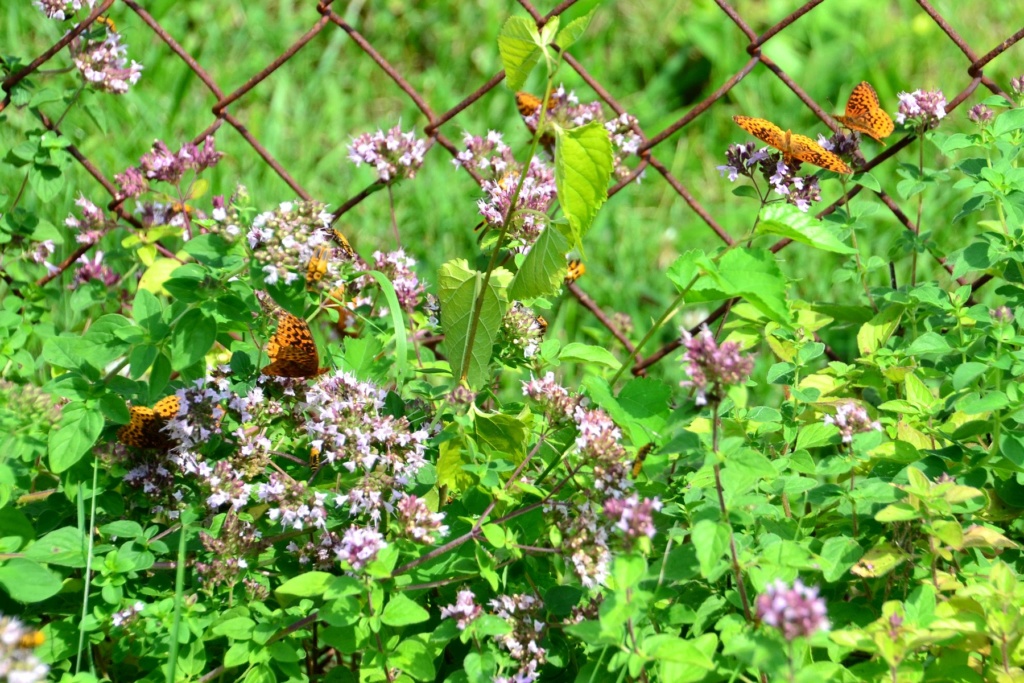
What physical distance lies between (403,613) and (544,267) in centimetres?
55

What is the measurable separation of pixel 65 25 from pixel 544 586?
61.6 inches

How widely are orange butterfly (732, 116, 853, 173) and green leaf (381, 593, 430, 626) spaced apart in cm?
101

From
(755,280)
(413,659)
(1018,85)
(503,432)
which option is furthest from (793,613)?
(1018,85)

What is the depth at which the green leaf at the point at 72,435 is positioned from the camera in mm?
1578

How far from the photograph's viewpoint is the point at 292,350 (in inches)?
63.9

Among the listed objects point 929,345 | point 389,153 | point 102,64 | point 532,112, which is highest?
point 102,64

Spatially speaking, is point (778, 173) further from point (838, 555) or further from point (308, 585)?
point (308, 585)

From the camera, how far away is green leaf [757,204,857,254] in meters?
1.44

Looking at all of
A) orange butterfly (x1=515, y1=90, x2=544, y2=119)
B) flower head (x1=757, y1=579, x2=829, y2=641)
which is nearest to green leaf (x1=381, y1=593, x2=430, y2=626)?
flower head (x1=757, y1=579, x2=829, y2=641)

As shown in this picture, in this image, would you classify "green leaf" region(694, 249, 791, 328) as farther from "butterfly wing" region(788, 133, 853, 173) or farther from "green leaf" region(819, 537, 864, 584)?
"butterfly wing" region(788, 133, 853, 173)

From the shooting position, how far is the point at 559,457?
165 centimetres

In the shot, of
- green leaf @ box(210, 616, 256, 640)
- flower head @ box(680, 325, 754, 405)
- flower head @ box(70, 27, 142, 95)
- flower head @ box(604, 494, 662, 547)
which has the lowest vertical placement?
flower head @ box(604, 494, 662, 547)

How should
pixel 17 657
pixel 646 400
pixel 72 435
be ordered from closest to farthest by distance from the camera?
pixel 17 657, pixel 646 400, pixel 72 435

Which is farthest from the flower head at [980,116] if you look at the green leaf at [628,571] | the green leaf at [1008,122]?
the green leaf at [628,571]
